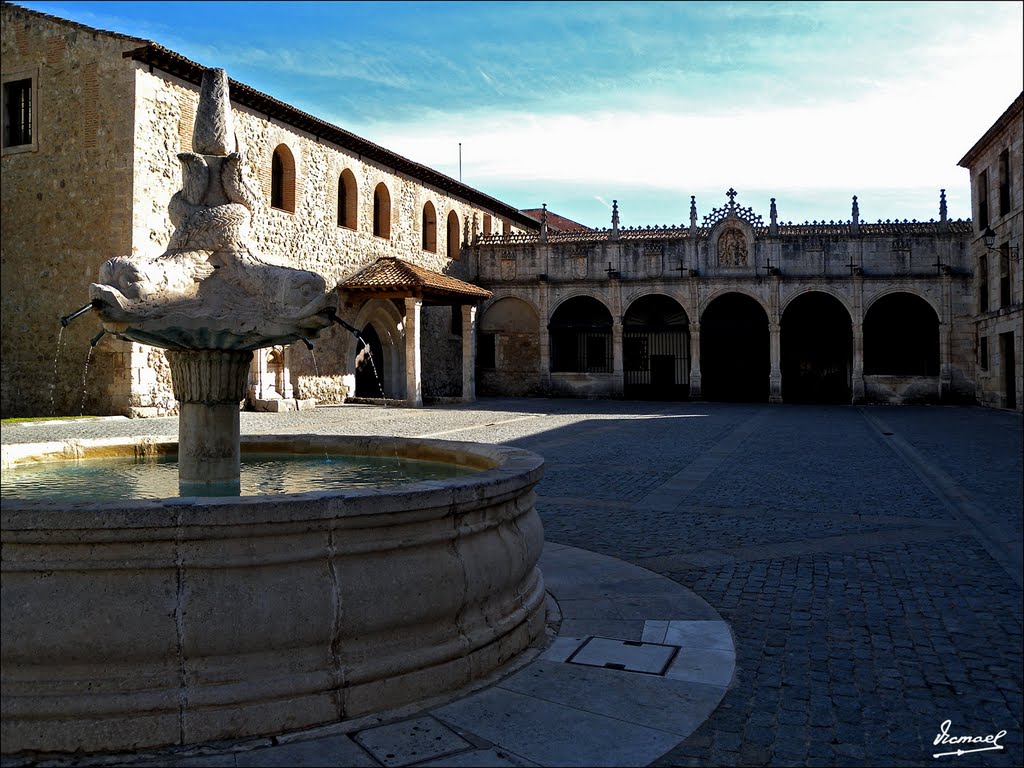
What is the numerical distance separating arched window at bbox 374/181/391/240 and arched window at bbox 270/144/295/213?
4.62 metres

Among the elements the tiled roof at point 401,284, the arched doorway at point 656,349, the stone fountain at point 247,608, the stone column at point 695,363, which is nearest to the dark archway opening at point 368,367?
the tiled roof at point 401,284

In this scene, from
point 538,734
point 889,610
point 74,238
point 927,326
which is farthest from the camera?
point 927,326

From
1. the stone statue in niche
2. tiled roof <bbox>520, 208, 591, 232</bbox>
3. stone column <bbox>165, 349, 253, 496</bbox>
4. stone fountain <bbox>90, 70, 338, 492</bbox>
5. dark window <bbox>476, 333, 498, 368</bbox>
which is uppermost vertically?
tiled roof <bbox>520, 208, 591, 232</bbox>

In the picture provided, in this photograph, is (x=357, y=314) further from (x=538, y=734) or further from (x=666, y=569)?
(x=538, y=734)

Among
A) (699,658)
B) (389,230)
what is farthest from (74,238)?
(699,658)

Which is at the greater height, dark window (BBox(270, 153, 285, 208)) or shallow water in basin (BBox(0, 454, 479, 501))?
dark window (BBox(270, 153, 285, 208))

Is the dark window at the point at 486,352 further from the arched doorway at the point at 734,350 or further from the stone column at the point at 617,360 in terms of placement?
the arched doorway at the point at 734,350

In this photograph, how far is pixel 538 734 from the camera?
2.99m

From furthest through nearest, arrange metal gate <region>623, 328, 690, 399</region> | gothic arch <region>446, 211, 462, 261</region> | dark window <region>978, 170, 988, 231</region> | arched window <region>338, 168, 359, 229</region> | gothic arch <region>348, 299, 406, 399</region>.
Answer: metal gate <region>623, 328, 690, 399</region>, gothic arch <region>446, 211, 462, 261</region>, dark window <region>978, 170, 988, 231</region>, gothic arch <region>348, 299, 406, 399</region>, arched window <region>338, 168, 359, 229</region>

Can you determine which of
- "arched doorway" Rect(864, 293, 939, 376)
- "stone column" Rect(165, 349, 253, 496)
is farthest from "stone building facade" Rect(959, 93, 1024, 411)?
"stone column" Rect(165, 349, 253, 496)

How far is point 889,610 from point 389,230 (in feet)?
77.5

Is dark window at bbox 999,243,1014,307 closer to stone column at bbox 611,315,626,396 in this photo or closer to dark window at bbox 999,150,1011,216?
dark window at bbox 999,150,1011,216

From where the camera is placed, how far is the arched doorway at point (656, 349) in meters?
31.5

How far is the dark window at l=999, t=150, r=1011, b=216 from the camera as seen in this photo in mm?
24266
